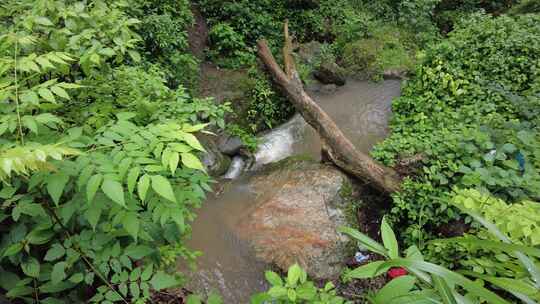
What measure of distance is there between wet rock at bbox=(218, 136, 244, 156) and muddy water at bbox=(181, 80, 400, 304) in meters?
0.36

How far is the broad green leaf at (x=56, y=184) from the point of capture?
135cm

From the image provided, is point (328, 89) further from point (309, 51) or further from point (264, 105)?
point (264, 105)

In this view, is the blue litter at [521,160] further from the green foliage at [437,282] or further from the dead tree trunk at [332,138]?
the green foliage at [437,282]

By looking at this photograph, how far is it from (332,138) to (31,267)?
4202 millimetres

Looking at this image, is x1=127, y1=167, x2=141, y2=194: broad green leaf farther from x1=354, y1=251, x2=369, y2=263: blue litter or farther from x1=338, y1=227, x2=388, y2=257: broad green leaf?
x1=354, y1=251, x2=369, y2=263: blue litter

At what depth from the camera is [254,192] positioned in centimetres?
509

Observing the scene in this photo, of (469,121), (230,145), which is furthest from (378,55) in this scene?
(230,145)

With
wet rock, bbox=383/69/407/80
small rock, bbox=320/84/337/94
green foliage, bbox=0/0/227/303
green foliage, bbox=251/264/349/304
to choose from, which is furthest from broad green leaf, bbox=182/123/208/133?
wet rock, bbox=383/69/407/80

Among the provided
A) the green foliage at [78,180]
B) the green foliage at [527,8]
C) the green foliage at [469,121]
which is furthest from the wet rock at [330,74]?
the green foliage at [78,180]

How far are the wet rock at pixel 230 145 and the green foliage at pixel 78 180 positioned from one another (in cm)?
353

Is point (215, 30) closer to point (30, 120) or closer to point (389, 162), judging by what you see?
point (389, 162)

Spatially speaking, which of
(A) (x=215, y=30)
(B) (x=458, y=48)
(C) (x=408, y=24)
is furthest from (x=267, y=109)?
(C) (x=408, y=24)

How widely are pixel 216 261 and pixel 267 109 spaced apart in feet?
10.7

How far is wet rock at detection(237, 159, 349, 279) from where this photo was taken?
158 inches
